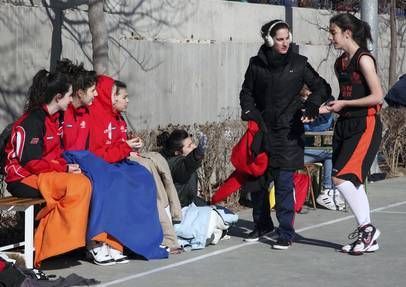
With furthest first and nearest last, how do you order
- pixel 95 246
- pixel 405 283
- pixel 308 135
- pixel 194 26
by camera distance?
pixel 194 26, pixel 308 135, pixel 95 246, pixel 405 283

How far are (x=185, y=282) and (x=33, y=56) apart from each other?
3.92 m

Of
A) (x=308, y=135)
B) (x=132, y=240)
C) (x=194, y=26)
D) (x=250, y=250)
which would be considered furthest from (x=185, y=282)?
(x=194, y=26)

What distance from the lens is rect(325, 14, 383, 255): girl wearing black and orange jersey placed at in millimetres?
7902

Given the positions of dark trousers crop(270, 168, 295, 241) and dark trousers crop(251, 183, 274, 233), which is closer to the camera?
dark trousers crop(270, 168, 295, 241)

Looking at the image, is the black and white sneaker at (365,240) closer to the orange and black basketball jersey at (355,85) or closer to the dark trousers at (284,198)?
the dark trousers at (284,198)

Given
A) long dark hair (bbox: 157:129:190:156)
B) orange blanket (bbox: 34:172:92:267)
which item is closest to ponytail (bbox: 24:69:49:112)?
orange blanket (bbox: 34:172:92:267)

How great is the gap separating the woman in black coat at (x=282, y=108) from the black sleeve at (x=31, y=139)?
1971mm

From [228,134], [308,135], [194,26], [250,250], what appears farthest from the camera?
[194,26]

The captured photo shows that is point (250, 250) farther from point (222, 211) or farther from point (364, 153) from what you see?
point (364, 153)

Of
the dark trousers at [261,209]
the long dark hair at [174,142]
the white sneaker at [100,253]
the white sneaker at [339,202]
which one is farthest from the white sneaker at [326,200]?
the white sneaker at [100,253]

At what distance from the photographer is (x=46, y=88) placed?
292 inches

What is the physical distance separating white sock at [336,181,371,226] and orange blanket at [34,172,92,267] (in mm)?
2144

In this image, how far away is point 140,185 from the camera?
7.82 m

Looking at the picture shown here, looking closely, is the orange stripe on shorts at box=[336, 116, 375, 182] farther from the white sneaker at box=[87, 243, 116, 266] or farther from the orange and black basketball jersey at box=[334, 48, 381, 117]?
the white sneaker at box=[87, 243, 116, 266]
